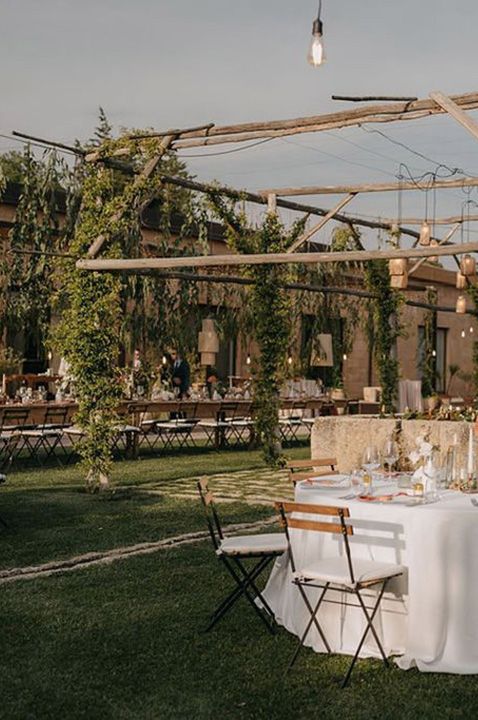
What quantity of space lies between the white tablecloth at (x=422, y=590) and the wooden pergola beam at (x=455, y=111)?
4918 millimetres

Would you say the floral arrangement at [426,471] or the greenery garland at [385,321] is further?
the greenery garland at [385,321]

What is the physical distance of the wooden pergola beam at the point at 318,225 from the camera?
1367cm

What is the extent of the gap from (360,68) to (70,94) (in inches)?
267

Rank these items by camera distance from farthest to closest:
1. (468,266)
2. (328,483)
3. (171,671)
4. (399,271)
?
(468,266) → (399,271) → (328,483) → (171,671)

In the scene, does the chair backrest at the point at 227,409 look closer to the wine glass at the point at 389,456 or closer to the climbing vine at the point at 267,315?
the climbing vine at the point at 267,315

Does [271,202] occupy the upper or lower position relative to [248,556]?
upper

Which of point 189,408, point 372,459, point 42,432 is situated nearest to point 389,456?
point 372,459

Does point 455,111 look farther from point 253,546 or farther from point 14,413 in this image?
point 14,413

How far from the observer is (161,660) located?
15.8 ft

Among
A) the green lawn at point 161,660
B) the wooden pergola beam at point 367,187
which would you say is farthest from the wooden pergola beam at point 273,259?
the green lawn at point 161,660

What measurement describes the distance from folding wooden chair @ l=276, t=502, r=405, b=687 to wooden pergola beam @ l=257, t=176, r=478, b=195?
30.6ft

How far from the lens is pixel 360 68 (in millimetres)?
8727

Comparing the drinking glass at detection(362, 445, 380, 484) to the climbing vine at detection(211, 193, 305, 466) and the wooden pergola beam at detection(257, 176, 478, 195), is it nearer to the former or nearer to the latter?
the climbing vine at detection(211, 193, 305, 466)

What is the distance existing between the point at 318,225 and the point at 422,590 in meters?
9.61
